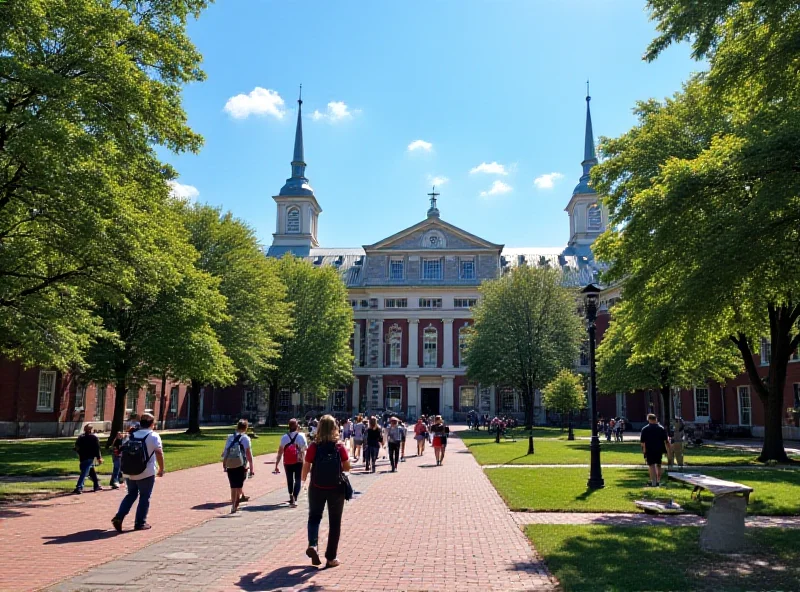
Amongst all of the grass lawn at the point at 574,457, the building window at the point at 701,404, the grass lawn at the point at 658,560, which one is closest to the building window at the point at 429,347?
the building window at the point at 701,404

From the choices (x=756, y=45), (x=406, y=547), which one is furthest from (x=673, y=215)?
(x=406, y=547)

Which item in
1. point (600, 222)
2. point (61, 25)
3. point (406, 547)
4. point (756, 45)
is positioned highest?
point (600, 222)

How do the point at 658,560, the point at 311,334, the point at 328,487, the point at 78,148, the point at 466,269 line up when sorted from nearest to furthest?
1. the point at 328,487
2. the point at 658,560
3. the point at 78,148
4. the point at 311,334
5. the point at 466,269

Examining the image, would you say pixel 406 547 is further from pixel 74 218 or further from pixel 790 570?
pixel 74 218

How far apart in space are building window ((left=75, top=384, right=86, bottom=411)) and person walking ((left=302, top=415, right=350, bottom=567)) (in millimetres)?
32883

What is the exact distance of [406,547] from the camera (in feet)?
30.9

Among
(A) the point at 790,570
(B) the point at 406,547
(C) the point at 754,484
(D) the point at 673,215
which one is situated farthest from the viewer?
(C) the point at 754,484

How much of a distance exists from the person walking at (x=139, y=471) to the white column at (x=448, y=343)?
57820 millimetres

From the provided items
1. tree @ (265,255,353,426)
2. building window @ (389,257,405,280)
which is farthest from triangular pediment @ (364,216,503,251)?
tree @ (265,255,353,426)

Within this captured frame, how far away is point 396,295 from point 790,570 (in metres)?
62.1

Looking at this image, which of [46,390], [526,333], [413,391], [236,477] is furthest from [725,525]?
[413,391]

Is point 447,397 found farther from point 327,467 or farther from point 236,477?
point 327,467

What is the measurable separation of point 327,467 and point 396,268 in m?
62.6

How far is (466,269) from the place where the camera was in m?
69.7
